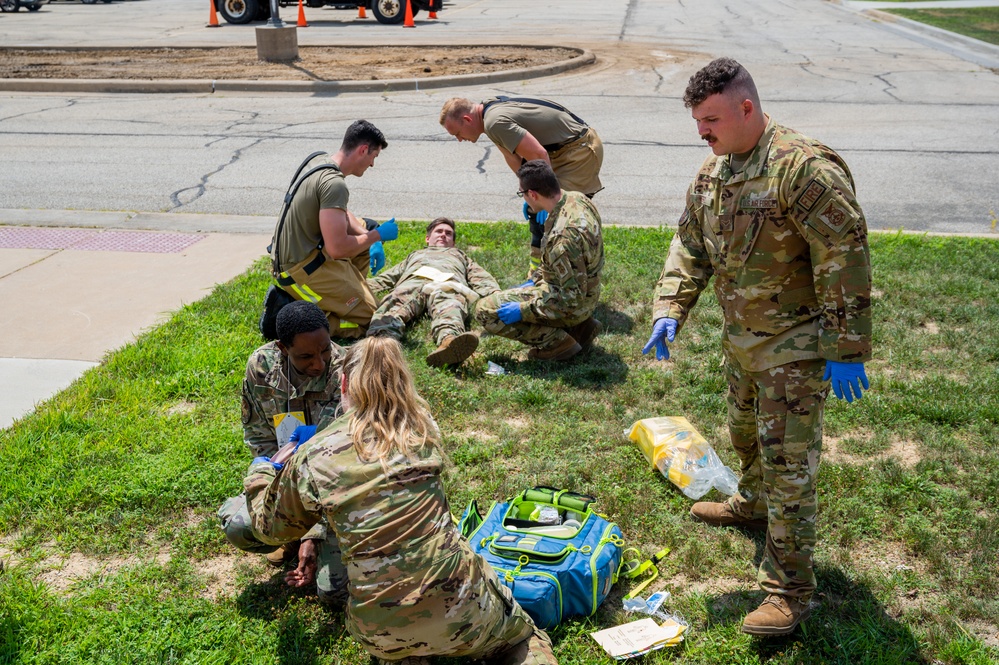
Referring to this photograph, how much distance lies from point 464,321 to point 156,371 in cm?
225

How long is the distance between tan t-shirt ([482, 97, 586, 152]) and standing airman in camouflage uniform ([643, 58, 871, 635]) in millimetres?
3383

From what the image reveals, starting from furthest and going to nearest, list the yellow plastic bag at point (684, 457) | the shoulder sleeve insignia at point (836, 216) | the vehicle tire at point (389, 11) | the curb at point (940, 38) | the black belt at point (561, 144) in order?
the vehicle tire at point (389, 11), the curb at point (940, 38), the black belt at point (561, 144), the yellow plastic bag at point (684, 457), the shoulder sleeve insignia at point (836, 216)

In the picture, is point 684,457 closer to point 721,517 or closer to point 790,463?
point 721,517

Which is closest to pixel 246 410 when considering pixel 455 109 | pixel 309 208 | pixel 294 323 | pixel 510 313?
pixel 294 323

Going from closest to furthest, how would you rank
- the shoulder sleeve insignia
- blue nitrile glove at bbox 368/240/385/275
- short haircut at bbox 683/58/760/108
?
the shoulder sleeve insignia → short haircut at bbox 683/58/760/108 → blue nitrile glove at bbox 368/240/385/275

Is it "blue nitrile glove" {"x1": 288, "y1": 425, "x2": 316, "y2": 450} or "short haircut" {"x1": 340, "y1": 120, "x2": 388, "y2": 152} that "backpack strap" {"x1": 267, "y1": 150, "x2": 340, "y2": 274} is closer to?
"short haircut" {"x1": 340, "y1": 120, "x2": 388, "y2": 152}

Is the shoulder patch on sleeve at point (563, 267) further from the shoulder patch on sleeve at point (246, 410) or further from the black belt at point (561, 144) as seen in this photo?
the shoulder patch on sleeve at point (246, 410)

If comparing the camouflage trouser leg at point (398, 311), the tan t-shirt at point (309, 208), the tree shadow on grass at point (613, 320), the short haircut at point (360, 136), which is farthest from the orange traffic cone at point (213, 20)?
the tree shadow on grass at point (613, 320)

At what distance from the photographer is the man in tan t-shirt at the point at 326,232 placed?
628 centimetres

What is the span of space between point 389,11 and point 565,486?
2353 centimetres

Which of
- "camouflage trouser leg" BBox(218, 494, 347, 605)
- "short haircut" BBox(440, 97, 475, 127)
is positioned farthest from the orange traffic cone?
"camouflage trouser leg" BBox(218, 494, 347, 605)

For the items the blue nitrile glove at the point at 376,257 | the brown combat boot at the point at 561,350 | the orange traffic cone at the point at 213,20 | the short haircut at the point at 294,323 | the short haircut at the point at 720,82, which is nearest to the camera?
the short haircut at the point at 720,82

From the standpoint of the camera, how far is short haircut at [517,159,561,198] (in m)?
6.23

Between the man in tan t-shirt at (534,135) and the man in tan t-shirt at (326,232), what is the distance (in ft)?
3.60
